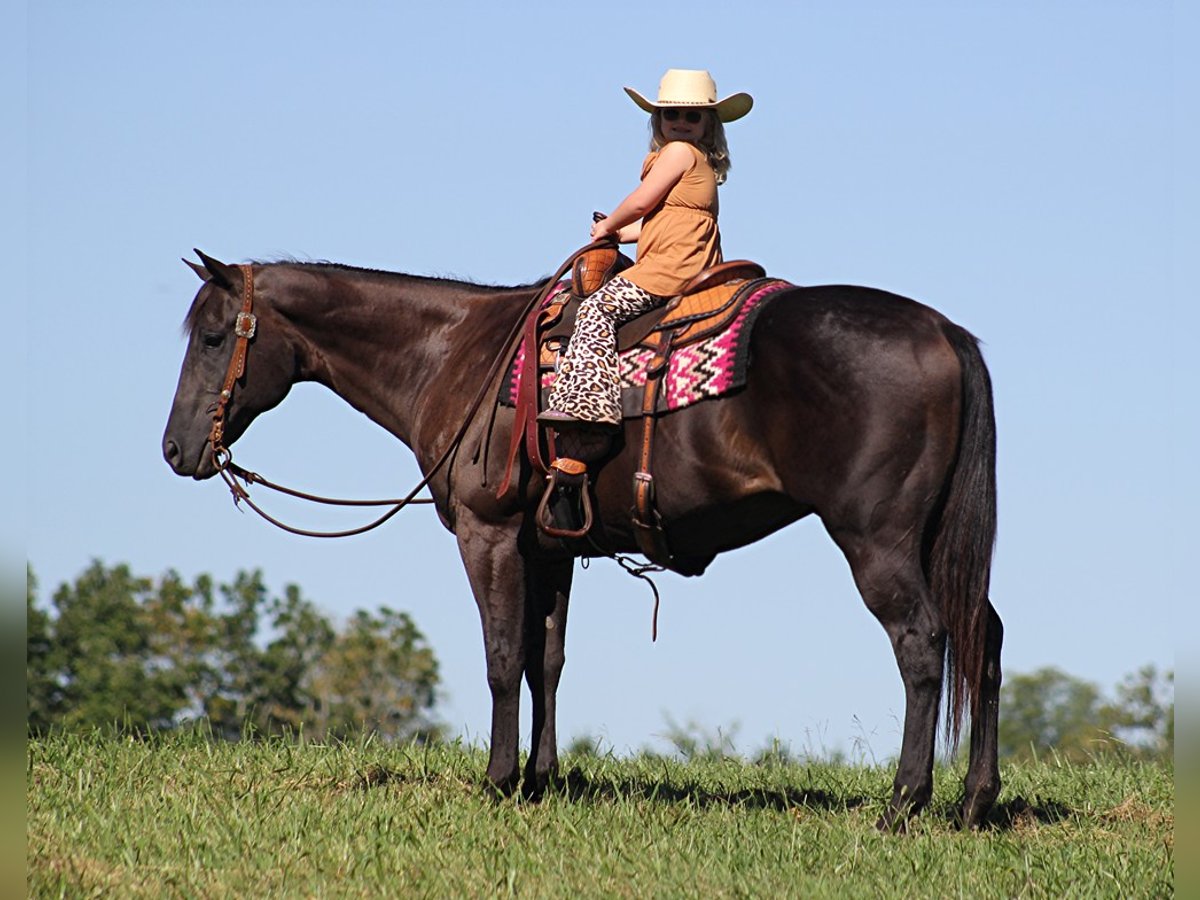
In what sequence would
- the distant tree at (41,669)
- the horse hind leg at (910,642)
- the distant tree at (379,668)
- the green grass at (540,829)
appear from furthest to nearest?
the distant tree at (379,668) → the distant tree at (41,669) → the horse hind leg at (910,642) → the green grass at (540,829)

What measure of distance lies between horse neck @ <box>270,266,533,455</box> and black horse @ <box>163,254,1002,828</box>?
0.04ft

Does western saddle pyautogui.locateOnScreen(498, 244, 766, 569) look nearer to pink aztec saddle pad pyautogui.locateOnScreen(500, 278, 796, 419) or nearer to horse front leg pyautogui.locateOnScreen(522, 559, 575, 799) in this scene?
pink aztec saddle pad pyautogui.locateOnScreen(500, 278, 796, 419)

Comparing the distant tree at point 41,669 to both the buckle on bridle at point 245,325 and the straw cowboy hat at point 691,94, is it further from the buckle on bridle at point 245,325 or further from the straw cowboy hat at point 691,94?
the straw cowboy hat at point 691,94

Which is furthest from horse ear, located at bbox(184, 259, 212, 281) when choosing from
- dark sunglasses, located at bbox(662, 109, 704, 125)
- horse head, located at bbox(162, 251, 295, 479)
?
dark sunglasses, located at bbox(662, 109, 704, 125)

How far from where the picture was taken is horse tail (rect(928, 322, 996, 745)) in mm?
6625

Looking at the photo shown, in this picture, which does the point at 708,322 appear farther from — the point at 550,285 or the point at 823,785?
the point at 823,785

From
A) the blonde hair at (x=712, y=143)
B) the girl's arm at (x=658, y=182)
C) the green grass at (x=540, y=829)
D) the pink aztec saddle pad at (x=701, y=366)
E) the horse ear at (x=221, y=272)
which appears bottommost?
the green grass at (x=540, y=829)

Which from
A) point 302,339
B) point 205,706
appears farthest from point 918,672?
point 205,706

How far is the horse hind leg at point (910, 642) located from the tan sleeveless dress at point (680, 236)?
158cm

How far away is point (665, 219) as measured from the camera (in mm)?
7410

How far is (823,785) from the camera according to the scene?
816 cm

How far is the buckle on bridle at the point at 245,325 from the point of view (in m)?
8.13

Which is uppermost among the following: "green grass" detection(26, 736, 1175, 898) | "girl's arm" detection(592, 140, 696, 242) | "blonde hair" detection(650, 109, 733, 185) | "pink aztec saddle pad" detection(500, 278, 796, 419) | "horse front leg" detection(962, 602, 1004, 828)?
"blonde hair" detection(650, 109, 733, 185)

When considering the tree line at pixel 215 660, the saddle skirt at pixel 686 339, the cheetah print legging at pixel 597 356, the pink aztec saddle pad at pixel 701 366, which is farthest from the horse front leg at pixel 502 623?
the tree line at pixel 215 660
